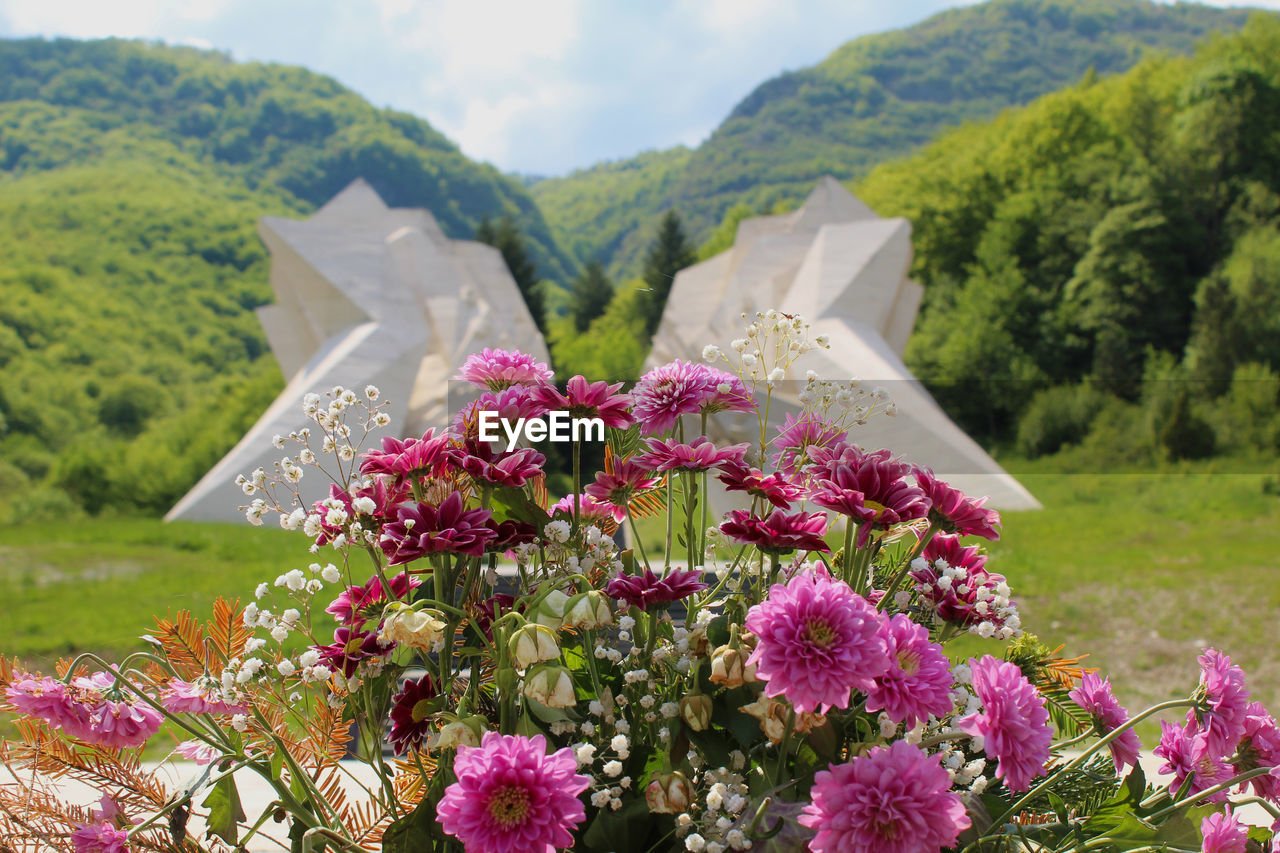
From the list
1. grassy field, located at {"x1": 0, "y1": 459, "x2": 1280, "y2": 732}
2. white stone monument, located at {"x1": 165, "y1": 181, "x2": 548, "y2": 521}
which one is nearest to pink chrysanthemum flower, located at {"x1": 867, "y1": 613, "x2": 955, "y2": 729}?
grassy field, located at {"x1": 0, "y1": 459, "x2": 1280, "y2": 732}

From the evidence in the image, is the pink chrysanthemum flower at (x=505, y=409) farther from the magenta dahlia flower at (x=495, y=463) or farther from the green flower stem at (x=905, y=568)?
the green flower stem at (x=905, y=568)

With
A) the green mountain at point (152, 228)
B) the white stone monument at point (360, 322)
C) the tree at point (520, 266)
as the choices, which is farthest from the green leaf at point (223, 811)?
the tree at point (520, 266)

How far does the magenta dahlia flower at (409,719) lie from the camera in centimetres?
67

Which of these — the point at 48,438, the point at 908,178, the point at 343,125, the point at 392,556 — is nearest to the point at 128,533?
the point at 392,556

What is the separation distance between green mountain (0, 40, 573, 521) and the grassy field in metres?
6.87

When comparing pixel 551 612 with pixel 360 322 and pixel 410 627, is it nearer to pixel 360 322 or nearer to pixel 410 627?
pixel 410 627

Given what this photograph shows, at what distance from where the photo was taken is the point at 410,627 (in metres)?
0.54

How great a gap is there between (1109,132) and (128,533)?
2260 centimetres

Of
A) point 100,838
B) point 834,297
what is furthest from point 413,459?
point 834,297

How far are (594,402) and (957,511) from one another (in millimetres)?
291

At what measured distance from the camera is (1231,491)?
9.91m

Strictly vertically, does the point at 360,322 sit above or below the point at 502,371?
above

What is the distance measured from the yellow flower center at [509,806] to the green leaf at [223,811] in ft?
0.83

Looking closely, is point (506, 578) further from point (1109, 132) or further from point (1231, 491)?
point (1109, 132)
